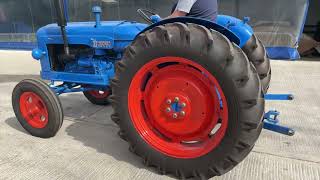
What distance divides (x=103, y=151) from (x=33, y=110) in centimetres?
90

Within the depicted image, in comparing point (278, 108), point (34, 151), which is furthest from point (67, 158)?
Result: point (278, 108)

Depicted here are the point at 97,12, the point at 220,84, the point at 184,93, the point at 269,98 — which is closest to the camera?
the point at 220,84

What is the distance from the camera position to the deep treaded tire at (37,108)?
297 cm

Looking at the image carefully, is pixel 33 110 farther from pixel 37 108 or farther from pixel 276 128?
pixel 276 128

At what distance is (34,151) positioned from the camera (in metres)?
2.88

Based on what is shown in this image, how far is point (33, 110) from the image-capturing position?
3.15m

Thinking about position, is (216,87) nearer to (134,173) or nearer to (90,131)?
(134,173)

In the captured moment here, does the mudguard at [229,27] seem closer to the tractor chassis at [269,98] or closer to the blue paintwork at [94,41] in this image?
the tractor chassis at [269,98]

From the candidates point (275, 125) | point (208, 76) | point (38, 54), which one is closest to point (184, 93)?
point (208, 76)

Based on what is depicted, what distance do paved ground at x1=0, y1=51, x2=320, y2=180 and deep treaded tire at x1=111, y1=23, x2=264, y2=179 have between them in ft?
0.84

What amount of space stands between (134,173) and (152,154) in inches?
9.1

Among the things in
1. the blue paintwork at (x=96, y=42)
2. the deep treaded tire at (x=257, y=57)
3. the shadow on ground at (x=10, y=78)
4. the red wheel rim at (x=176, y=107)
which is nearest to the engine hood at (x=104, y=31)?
the blue paintwork at (x=96, y=42)

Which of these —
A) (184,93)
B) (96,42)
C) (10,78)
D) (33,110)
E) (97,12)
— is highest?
(97,12)

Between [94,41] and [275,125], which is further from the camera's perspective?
[94,41]
